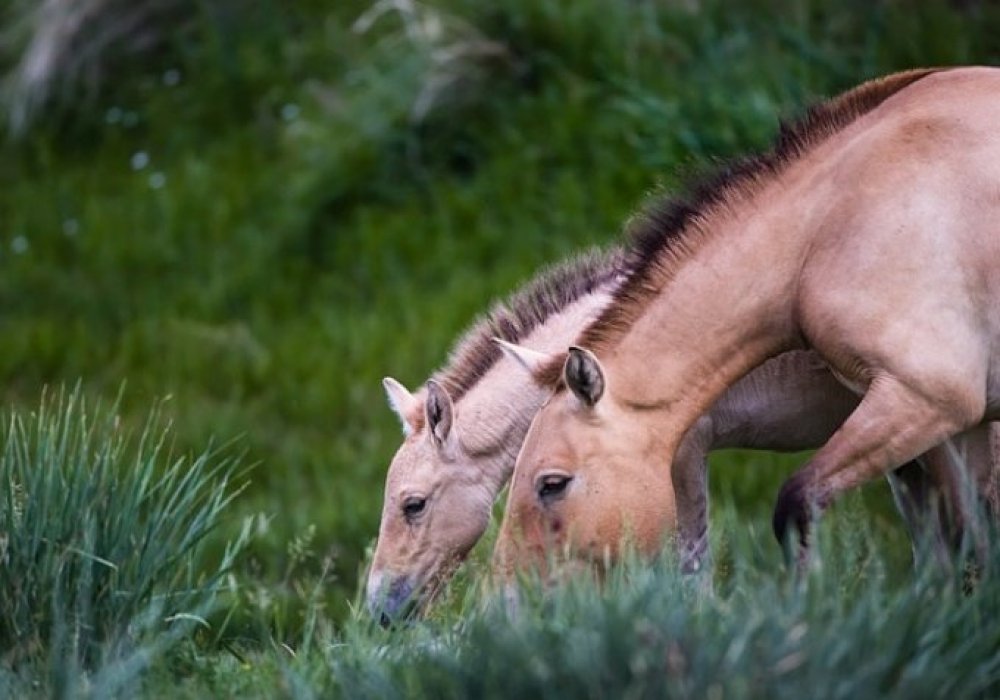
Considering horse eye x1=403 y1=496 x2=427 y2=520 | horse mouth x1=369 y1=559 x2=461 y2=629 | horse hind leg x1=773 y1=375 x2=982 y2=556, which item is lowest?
horse mouth x1=369 y1=559 x2=461 y2=629

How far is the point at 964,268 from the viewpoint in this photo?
5.12 m

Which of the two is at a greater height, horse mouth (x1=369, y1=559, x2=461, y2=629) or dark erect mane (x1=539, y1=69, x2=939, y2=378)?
dark erect mane (x1=539, y1=69, x2=939, y2=378)

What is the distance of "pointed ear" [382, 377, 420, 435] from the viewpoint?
629 cm

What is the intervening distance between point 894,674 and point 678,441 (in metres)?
1.37

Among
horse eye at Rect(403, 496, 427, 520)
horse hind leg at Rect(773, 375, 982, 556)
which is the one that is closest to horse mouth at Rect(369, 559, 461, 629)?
horse eye at Rect(403, 496, 427, 520)

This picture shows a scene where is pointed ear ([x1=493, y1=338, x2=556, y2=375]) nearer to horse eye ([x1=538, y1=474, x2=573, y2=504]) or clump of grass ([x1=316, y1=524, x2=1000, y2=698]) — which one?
horse eye ([x1=538, y1=474, x2=573, y2=504])

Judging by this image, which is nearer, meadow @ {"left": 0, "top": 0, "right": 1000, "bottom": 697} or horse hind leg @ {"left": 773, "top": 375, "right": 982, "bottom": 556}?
horse hind leg @ {"left": 773, "top": 375, "right": 982, "bottom": 556}

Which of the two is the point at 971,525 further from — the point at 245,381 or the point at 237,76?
the point at 237,76

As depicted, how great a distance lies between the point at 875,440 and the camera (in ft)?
16.7

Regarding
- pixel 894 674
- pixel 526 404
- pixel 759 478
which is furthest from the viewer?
pixel 759 478

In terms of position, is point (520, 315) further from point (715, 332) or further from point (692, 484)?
point (715, 332)

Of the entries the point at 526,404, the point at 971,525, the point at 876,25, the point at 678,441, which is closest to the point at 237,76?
the point at 876,25

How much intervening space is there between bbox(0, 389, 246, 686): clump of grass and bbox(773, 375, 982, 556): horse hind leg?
1.67 meters

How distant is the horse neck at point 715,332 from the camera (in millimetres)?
5402
